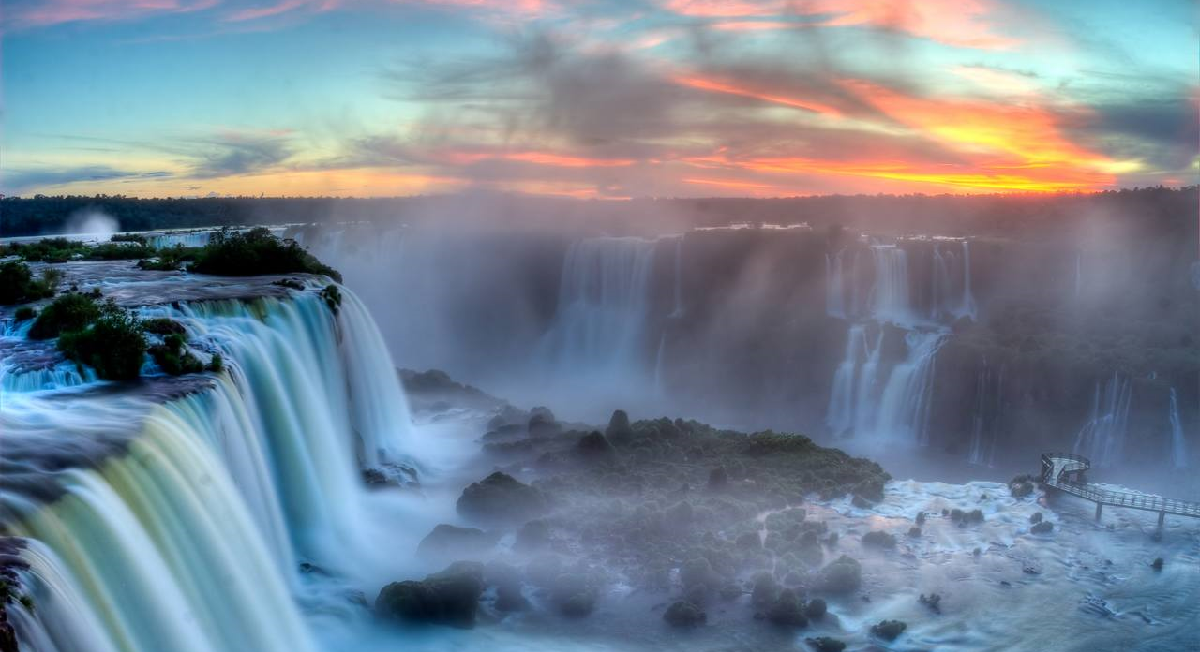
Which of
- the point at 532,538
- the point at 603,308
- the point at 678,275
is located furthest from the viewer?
the point at 603,308

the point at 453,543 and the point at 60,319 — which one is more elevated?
the point at 60,319

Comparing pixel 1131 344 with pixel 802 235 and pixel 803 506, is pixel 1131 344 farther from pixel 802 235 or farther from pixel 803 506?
pixel 803 506

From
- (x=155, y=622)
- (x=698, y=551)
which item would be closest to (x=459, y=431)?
(x=698, y=551)

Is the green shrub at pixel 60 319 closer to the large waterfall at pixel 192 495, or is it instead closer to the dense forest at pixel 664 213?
the large waterfall at pixel 192 495

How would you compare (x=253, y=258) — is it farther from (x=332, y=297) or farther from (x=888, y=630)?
(x=888, y=630)

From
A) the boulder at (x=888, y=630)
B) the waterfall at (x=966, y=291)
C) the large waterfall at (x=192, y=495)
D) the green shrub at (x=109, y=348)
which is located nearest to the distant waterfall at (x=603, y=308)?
the waterfall at (x=966, y=291)

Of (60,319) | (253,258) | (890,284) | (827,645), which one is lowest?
(827,645)

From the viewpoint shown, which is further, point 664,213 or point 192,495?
point 664,213

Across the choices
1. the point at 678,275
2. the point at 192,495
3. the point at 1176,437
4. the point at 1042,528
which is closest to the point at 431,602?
the point at 192,495

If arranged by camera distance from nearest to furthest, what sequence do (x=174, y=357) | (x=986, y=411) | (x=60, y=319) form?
(x=174, y=357) < (x=60, y=319) < (x=986, y=411)
